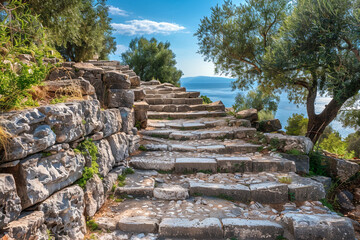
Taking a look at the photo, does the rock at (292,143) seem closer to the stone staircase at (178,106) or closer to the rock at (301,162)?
the rock at (301,162)

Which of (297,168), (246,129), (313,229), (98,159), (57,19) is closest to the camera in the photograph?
(313,229)

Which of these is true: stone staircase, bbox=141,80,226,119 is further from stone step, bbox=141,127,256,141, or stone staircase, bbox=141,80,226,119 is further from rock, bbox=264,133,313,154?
rock, bbox=264,133,313,154

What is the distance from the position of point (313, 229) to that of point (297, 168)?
2246 millimetres

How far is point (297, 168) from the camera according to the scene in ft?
17.4

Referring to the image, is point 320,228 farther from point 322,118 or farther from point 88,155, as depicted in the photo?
point 322,118

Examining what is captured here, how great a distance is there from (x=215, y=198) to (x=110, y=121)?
2.24 m

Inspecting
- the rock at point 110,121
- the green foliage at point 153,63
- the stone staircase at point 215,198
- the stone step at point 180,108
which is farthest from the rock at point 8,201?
the green foliage at point 153,63

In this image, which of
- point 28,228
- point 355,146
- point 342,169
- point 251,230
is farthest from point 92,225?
point 355,146

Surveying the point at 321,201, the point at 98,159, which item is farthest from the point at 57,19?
the point at 321,201

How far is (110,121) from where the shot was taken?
171 inches

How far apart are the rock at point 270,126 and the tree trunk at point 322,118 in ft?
4.04

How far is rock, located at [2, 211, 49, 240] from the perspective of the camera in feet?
6.78

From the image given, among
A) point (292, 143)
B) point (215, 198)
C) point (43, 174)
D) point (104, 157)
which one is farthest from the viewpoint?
point (292, 143)

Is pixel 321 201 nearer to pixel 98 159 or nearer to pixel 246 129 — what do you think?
pixel 246 129
